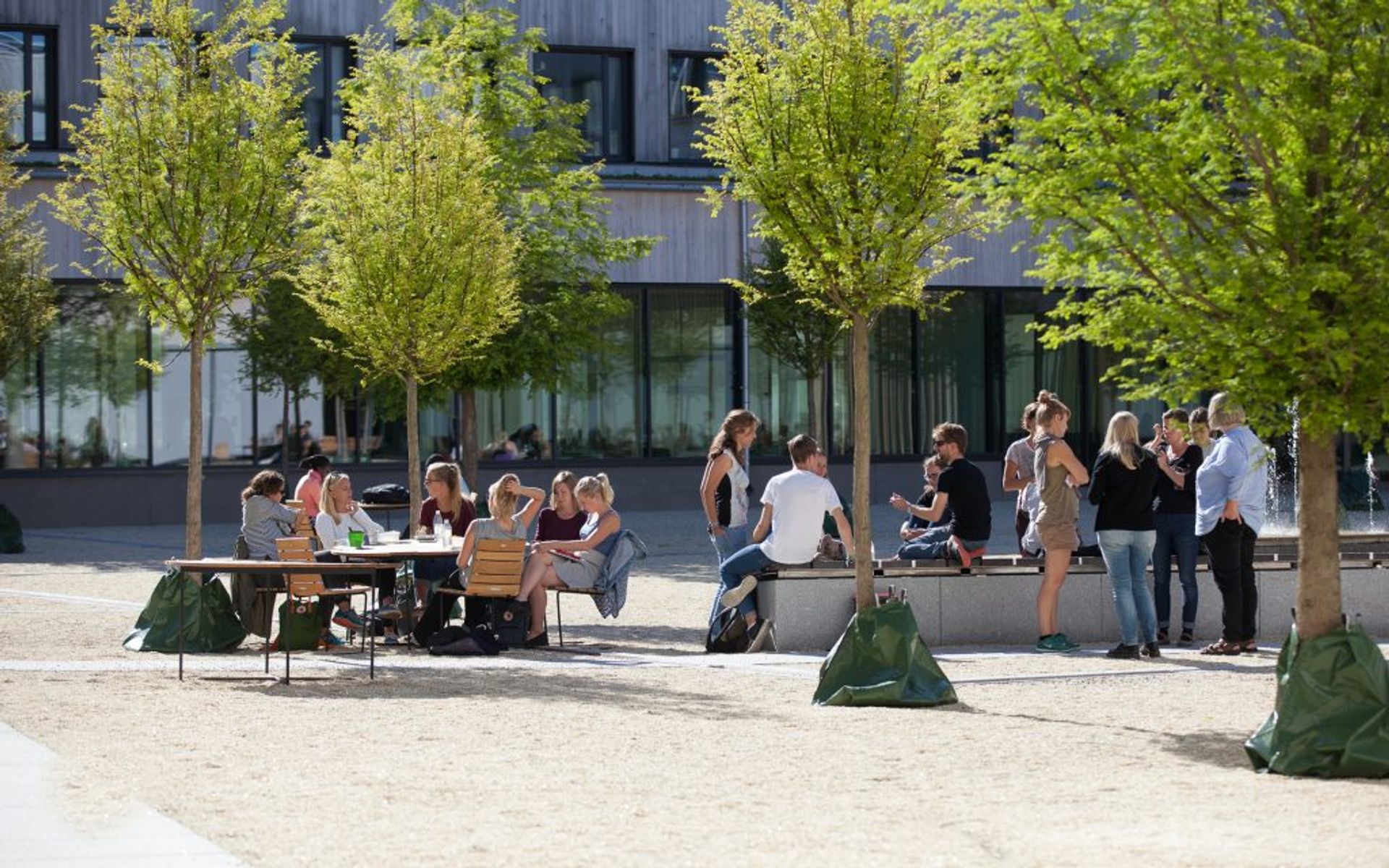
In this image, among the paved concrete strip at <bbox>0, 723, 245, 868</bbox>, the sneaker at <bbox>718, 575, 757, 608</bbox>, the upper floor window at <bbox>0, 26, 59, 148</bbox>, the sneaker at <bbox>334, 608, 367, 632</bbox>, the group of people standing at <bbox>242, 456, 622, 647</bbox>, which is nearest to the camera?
the paved concrete strip at <bbox>0, 723, 245, 868</bbox>

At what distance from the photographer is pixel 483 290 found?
19.2 m

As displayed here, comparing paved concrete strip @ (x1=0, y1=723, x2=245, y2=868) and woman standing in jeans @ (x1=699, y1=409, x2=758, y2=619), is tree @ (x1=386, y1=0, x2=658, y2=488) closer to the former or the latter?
woman standing in jeans @ (x1=699, y1=409, x2=758, y2=619)

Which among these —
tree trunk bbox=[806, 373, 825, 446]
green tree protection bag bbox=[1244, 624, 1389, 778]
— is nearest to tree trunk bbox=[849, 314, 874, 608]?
green tree protection bag bbox=[1244, 624, 1389, 778]

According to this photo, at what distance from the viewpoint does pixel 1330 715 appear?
31.3 ft

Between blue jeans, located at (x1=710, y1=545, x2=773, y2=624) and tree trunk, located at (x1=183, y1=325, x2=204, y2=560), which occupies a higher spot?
tree trunk, located at (x1=183, y1=325, x2=204, y2=560)

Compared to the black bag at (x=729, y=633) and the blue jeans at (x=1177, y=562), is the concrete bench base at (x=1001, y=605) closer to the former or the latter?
the black bag at (x=729, y=633)

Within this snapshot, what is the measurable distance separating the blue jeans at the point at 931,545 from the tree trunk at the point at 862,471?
251 centimetres

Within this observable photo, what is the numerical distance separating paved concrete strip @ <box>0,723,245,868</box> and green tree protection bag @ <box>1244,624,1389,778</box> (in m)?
4.84

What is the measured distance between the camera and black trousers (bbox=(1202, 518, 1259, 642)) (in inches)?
582

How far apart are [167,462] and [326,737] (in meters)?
24.7

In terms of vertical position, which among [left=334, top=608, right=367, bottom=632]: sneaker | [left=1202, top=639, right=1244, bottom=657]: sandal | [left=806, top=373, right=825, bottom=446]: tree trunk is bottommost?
[left=1202, top=639, right=1244, bottom=657]: sandal

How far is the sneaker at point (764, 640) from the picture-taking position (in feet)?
49.8

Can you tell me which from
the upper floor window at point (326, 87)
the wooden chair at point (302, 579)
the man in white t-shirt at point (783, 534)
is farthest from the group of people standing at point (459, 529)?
the upper floor window at point (326, 87)

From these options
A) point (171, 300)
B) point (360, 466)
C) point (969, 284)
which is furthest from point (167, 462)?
point (171, 300)
